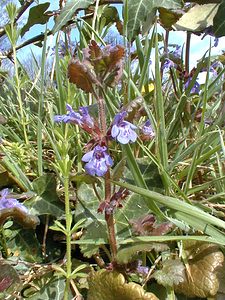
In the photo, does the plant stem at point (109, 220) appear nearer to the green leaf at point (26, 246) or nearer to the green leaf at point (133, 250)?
the green leaf at point (133, 250)

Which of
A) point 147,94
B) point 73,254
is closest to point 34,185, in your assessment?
point 73,254

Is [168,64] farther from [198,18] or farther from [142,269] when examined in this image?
[142,269]

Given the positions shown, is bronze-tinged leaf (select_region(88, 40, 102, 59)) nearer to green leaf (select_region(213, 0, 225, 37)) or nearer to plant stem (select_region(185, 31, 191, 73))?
green leaf (select_region(213, 0, 225, 37))


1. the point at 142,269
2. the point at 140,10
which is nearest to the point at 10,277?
the point at 142,269

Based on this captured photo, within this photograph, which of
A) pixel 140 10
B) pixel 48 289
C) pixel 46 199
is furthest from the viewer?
pixel 140 10

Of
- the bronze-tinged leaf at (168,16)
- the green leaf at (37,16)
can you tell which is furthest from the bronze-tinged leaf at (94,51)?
the green leaf at (37,16)

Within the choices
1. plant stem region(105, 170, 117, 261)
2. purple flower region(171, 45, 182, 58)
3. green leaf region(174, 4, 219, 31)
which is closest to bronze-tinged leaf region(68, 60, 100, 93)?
plant stem region(105, 170, 117, 261)
